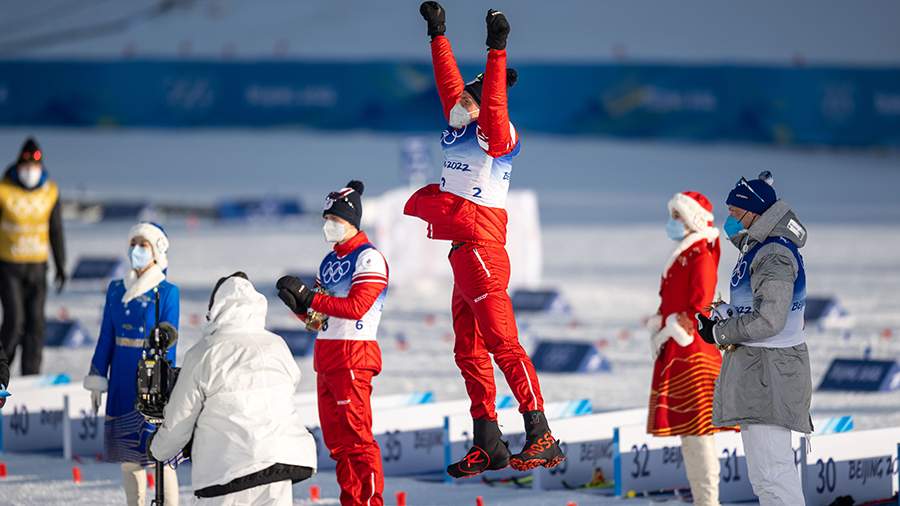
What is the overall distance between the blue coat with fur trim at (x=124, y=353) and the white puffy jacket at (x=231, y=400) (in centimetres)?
173

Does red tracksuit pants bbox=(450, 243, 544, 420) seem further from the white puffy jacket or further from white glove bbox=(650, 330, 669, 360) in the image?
white glove bbox=(650, 330, 669, 360)

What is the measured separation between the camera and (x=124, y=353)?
8.29m

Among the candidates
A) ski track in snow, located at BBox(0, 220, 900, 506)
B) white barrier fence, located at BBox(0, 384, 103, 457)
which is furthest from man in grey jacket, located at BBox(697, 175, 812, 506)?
white barrier fence, located at BBox(0, 384, 103, 457)

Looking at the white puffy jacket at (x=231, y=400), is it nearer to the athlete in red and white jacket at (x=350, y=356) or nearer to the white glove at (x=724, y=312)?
the athlete in red and white jacket at (x=350, y=356)

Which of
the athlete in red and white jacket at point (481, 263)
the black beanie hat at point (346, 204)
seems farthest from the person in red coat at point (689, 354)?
the black beanie hat at point (346, 204)

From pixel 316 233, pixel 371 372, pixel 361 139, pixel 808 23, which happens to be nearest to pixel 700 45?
pixel 808 23

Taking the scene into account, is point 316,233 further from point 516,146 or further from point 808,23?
point 516,146

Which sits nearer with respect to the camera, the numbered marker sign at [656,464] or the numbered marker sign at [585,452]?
the numbered marker sign at [656,464]

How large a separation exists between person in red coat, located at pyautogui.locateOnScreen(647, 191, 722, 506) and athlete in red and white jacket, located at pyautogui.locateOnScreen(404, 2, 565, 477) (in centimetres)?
137

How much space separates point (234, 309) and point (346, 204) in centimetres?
129

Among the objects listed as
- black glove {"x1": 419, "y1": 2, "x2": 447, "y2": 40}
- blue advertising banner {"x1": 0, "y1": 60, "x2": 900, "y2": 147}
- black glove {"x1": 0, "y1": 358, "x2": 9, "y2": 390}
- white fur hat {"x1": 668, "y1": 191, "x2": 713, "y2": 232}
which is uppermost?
blue advertising banner {"x1": 0, "y1": 60, "x2": 900, "y2": 147}

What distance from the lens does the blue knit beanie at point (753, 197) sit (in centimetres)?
719

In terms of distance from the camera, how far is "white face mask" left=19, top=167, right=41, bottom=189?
41.2ft

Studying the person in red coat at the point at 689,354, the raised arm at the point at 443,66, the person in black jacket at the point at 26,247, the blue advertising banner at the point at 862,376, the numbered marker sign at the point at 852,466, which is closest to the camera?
the raised arm at the point at 443,66
